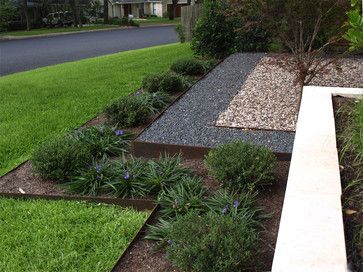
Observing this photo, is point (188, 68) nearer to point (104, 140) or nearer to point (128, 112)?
point (128, 112)

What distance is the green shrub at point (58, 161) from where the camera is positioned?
546 centimetres

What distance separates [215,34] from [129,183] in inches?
361

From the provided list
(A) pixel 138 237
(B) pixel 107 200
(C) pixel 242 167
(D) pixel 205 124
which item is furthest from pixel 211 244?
(D) pixel 205 124

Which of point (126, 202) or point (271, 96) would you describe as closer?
point (126, 202)

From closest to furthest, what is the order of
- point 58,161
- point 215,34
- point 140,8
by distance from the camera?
point 58,161, point 215,34, point 140,8

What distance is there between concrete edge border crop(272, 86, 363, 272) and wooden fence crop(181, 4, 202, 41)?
48.1ft

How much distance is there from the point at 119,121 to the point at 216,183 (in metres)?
2.53

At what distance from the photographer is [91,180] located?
5.28 m

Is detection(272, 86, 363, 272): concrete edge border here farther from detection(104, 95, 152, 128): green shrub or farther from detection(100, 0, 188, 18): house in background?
detection(100, 0, 188, 18): house in background

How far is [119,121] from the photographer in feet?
24.0

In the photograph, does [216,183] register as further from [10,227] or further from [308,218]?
[308,218]

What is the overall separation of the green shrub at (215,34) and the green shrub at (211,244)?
1033cm

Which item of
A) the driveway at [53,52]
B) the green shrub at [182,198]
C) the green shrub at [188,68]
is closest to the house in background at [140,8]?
the driveway at [53,52]

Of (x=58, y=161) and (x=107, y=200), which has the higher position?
(x=58, y=161)
